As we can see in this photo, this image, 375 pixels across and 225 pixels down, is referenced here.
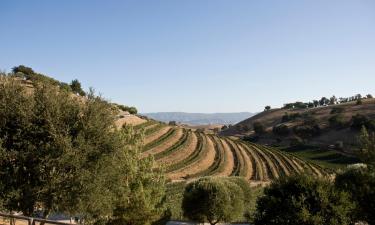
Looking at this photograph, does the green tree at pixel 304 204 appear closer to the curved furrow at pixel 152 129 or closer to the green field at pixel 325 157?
the curved furrow at pixel 152 129

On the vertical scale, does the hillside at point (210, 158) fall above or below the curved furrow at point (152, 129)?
below

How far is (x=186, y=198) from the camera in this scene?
152 feet

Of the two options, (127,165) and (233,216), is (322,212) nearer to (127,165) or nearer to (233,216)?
(127,165)

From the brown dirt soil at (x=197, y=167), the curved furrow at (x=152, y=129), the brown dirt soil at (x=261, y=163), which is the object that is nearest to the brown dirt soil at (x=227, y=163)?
the brown dirt soil at (x=197, y=167)

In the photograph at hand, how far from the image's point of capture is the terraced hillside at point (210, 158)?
88.9 m

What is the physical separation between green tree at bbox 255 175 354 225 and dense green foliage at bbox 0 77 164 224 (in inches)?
418

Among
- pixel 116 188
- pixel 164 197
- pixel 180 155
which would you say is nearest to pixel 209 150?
pixel 180 155

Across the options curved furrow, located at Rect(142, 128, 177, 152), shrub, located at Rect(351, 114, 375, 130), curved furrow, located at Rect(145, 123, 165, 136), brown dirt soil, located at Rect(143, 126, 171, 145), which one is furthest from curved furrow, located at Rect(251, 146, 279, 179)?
shrub, located at Rect(351, 114, 375, 130)

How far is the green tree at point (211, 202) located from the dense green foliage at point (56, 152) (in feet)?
64.4

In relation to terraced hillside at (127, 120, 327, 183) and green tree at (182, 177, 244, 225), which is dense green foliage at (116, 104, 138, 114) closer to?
terraced hillside at (127, 120, 327, 183)

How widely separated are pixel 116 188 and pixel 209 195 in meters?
19.7

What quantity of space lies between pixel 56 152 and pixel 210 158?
77566 millimetres

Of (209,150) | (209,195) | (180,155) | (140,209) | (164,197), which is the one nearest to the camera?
(140,209)

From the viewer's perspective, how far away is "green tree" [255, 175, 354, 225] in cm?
2733
